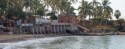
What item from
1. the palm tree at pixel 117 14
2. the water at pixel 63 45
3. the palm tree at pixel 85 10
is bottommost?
the water at pixel 63 45

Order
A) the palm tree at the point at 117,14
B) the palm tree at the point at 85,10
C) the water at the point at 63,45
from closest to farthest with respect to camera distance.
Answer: the water at the point at 63,45 < the palm tree at the point at 85,10 < the palm tree at the point at 117,14

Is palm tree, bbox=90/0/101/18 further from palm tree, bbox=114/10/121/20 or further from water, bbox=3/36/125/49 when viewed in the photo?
water, bbox=3/36/125/49

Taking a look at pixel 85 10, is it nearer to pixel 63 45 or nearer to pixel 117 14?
pixel 117 14

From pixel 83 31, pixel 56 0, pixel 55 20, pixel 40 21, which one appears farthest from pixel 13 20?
pixel 56 0

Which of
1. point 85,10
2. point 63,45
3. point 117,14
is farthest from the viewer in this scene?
point 117,14

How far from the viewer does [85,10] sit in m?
82.1

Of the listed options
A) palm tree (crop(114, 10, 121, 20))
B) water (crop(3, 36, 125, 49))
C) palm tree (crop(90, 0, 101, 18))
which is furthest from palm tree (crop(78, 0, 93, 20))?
water (crop(3, 36, 125, 49))

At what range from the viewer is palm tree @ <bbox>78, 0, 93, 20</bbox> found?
82.4 meters

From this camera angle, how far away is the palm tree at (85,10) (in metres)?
82.4

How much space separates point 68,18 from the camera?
78500 mm

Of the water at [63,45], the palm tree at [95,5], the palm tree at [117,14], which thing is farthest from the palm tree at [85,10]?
the water at [63,45]

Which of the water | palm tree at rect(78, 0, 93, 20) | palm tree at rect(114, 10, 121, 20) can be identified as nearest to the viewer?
the water

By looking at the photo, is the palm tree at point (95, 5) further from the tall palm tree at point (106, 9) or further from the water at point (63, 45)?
the water at point (63, 45)

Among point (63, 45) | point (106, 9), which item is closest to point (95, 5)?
point (106, 9)
